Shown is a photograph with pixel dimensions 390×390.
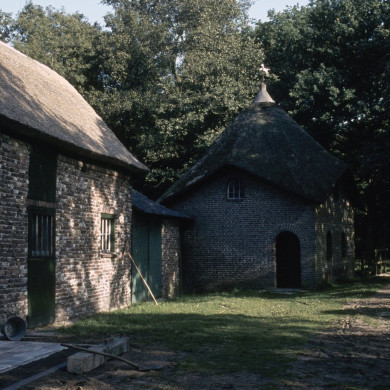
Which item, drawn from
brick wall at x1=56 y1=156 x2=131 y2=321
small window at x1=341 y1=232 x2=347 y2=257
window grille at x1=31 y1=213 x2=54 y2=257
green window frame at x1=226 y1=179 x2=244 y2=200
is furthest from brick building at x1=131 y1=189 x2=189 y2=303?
small window at x1=341 y1=232 x2=347 y2=257

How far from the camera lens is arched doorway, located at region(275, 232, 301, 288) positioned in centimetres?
2414

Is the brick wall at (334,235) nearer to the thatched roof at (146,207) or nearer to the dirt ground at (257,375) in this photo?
the thatched roof at (146,207)

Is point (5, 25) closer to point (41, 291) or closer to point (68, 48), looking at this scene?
point (68, 48)

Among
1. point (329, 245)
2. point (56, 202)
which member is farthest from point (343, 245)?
point (56, 202)

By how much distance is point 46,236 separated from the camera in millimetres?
11531

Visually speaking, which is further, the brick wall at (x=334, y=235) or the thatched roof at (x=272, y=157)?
the brick wall at (x=334, y=235)

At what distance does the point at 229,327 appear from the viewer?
36.2 feet

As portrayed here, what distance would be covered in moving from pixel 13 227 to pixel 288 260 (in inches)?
635

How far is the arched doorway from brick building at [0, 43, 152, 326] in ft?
34.0

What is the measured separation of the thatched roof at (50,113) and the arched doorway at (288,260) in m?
10.8

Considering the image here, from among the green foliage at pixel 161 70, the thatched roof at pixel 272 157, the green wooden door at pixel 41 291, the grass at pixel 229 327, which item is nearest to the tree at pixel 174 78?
the green foliage at pixel 161 70

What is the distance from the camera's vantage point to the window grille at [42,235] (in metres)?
11.1

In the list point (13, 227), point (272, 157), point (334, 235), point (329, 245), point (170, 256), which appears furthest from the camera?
point (334, 235)

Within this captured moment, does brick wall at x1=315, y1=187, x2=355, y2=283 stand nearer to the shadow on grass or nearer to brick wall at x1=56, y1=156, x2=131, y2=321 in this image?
brick wall at x1=56, y1=156, x2=131, y2=321
